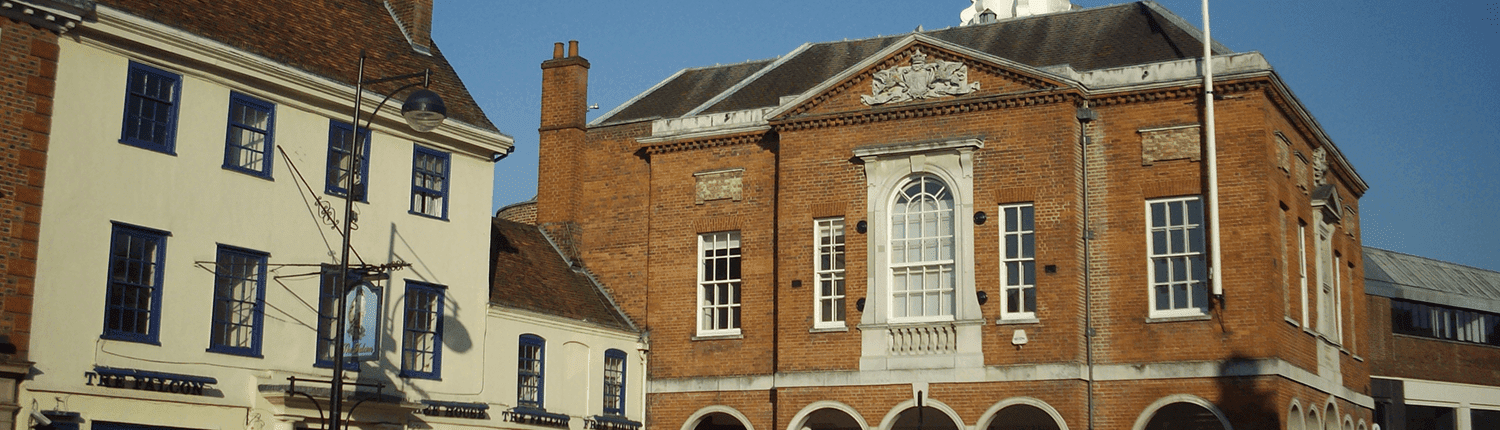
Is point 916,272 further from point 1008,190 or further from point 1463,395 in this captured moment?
point 1463,395

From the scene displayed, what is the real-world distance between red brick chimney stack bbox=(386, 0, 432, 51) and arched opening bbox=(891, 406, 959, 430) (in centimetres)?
1177

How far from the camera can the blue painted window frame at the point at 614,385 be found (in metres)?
31.6

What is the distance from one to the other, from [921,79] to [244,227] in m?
13.3

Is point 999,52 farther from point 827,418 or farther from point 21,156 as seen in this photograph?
point 21,156

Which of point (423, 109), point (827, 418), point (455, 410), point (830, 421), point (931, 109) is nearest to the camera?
point (423, 109)

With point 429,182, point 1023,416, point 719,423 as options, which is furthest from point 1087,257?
point 429,182

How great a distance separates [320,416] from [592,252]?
11218 mm

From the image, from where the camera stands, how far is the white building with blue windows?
20859mm

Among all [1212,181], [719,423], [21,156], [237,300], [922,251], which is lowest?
[719,423]

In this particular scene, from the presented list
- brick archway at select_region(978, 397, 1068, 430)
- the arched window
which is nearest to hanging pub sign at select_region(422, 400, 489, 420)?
the arched window

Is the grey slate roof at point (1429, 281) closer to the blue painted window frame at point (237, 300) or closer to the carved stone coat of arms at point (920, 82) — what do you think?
the carved stone coat of arms at point (920, 82)

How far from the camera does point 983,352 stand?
28781 mm

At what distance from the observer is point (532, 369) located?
97.2 ft

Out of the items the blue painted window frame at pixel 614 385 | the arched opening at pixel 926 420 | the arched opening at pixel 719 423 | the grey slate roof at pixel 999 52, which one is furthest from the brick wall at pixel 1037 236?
the grey slate roof at pixel 999 52
